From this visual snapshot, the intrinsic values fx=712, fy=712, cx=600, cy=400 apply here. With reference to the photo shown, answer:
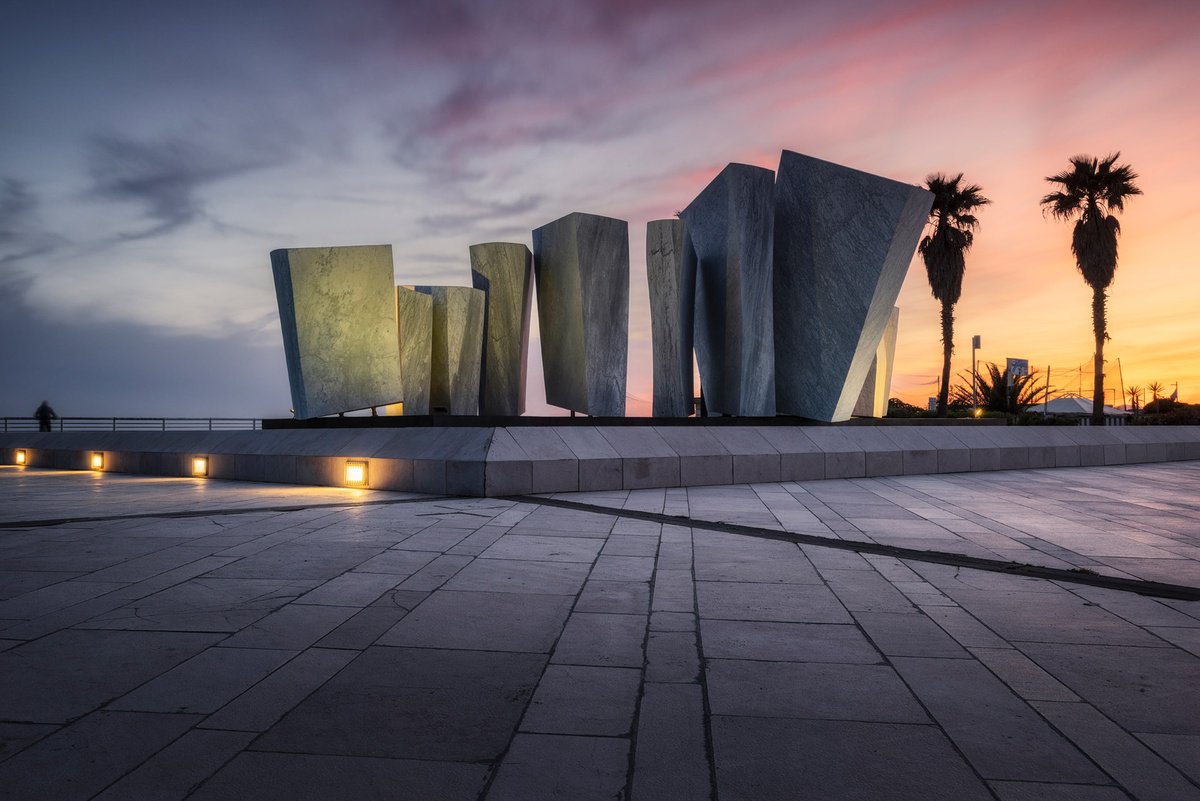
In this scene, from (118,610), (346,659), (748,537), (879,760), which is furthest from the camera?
(748,537)

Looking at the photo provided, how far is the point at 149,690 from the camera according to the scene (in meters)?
3.37

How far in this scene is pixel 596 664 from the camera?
373 cm

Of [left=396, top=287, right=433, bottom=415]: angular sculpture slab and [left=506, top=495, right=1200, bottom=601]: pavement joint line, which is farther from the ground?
[left=396, top=287, right=433, bottom=415]: angular sculpture slab

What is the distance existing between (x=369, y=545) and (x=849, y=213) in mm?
12162

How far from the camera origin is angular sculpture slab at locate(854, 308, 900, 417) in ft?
73.2

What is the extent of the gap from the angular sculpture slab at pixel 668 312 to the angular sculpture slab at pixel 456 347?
166 inches

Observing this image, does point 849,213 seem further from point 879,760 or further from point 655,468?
point 879,760

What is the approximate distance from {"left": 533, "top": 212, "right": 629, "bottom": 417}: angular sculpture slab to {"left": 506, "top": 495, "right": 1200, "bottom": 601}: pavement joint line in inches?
248

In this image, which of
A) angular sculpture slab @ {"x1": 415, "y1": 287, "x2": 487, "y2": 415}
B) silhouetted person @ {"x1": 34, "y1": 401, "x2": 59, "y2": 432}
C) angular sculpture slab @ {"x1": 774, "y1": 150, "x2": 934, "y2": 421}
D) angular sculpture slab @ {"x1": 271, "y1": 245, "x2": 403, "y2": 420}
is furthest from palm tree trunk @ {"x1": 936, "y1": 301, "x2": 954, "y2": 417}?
silhouetted person @ {"x1": 34, "y1": 401, "x2": 59, "y2": 432}

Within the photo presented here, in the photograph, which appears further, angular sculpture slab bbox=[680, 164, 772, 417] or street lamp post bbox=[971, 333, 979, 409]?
street lamp post bbox=[971, 333, 979, 409]

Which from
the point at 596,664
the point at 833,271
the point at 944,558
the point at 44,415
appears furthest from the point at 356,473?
the point at 44,415

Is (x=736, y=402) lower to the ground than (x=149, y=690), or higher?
higher

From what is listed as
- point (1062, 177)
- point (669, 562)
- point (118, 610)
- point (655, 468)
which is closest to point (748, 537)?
point (669, 562)

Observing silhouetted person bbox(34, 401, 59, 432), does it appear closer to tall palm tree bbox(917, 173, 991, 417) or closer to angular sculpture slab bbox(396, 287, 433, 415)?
angular sculpture slab bbox(396, 287, 433, 415)
